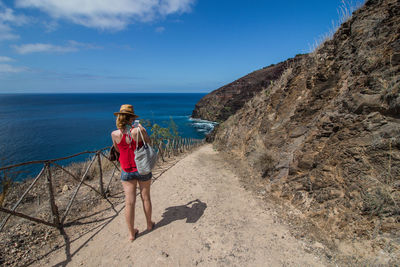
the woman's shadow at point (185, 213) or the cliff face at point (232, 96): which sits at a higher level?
the cliff face at point (232, 96)

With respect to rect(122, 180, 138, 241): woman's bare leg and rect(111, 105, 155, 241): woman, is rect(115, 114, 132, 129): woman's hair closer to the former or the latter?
rect(111, 105, 155, 241): woman

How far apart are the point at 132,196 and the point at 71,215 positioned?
2370 mm

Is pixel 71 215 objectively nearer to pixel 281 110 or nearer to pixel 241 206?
pixel 241 206

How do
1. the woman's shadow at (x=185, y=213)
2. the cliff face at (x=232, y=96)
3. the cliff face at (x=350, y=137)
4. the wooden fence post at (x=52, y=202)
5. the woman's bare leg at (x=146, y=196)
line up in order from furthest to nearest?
the cliff face at (x=232, y=96), the woman's shadow at (x=185, y=213), the wooden fence post at (x=52, y=202), the woman's bare leg at (x=146, y=196), the cliff face at (x=350, y=137)

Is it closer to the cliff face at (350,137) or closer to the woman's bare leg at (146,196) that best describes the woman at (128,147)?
the woman's bare leg at (146,196)

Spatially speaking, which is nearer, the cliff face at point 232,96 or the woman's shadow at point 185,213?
the woman's shadow at point 185,213

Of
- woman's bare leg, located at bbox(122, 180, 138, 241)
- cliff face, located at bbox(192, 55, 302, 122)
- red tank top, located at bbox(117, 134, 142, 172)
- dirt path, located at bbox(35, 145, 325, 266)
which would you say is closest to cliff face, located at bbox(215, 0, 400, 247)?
dirt path, located at bbox(35, 145, 325, 266)

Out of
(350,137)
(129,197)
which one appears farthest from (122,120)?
(350,137)

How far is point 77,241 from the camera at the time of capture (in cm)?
361

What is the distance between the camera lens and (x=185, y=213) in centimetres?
425

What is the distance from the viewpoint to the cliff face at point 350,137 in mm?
2945

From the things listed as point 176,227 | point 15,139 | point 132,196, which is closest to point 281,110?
point 176,227

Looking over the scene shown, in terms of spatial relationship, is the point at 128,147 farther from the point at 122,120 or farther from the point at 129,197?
the point at 129,197

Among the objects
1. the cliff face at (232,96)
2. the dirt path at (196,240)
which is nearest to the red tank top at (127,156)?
the dirt path at (196,240)
